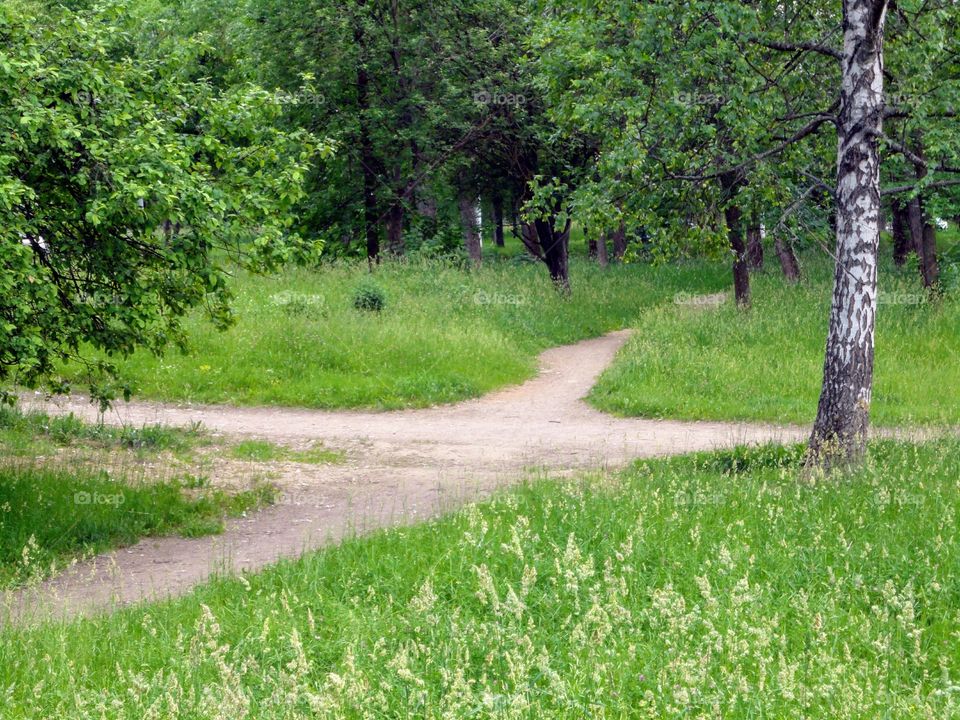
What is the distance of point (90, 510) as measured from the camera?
9125mm

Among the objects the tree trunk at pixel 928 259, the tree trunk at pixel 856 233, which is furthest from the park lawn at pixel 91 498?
the tree trunk at pixel 928 259

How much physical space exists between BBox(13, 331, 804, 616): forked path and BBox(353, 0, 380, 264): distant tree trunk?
10870 millimetres

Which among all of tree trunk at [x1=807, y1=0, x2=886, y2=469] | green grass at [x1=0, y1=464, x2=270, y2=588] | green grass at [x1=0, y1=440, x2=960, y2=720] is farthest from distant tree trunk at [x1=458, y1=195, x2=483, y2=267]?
green grass at [x1=0, y1=440, x2=960, y2=720]

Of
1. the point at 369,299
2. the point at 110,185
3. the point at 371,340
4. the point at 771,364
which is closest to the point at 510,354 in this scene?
the point at 371,340

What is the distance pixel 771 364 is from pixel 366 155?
46.3ft

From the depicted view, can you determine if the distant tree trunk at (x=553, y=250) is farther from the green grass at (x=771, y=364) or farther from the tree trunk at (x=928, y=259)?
the tree trunk at (x=928, y=259)

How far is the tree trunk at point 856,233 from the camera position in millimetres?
8844

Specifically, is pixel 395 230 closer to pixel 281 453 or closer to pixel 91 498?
pixel 281 453

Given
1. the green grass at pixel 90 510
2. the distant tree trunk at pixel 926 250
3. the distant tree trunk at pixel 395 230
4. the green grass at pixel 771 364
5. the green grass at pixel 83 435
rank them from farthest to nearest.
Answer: the distant tree trunk at pixel 395 230 < the distant tree trunk at pixel 926 250 < the green grass at pixel 771 364 < the green grass at pixel 83 435 < the green grass at pixel 90 510

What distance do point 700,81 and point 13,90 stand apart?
6.54 metres

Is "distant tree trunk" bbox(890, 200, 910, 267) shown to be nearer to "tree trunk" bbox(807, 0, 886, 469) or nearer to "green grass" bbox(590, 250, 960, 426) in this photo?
"green grass" bbox(590, 250, 960, 426)

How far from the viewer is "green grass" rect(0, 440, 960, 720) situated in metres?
4.55

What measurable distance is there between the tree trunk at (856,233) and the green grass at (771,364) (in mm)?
4124

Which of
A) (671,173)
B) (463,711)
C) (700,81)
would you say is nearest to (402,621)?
(463,711)
